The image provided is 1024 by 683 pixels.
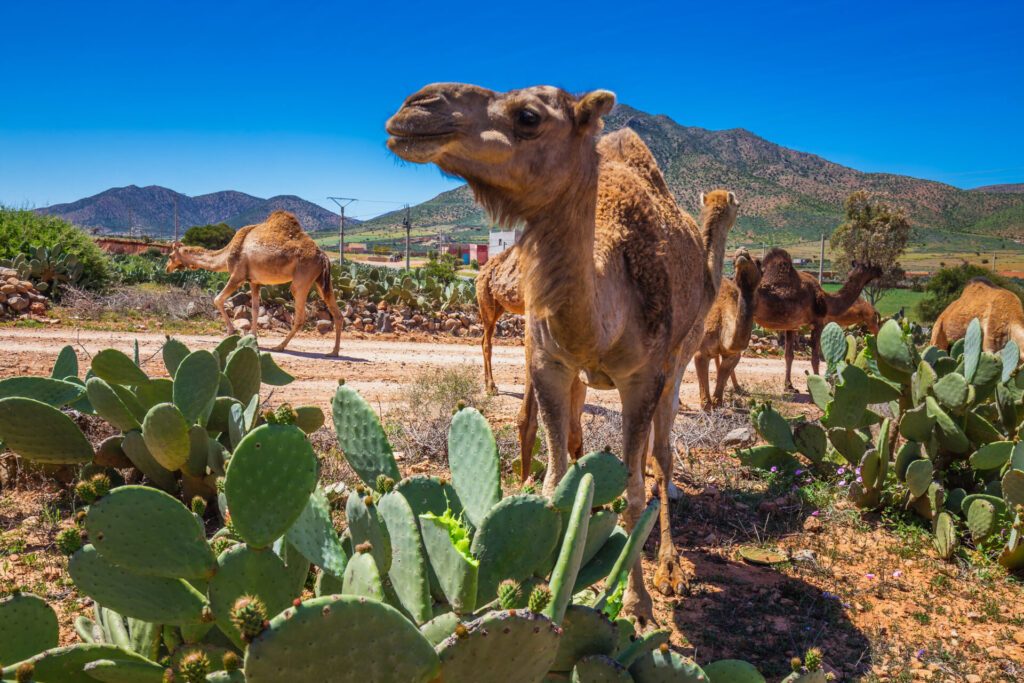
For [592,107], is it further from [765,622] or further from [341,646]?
[765,622]

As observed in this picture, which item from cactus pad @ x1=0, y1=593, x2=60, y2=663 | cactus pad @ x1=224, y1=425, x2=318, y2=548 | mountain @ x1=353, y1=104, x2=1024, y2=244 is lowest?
cactus pad @ x1=0, y1=593, x2=60, y2=663

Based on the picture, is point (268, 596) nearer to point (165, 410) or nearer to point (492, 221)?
point (492, 221)

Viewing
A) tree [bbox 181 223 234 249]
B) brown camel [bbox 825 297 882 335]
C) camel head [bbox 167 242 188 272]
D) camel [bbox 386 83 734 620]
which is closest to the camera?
camel [bbox 386 83 734 620]

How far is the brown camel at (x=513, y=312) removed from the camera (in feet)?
16.1

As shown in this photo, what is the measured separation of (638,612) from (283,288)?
14.7 metres

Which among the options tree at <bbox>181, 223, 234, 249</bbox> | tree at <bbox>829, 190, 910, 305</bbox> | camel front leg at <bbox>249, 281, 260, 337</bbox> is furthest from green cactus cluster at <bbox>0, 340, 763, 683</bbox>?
tree at <bbox>181, 223, 234, 249</bbox>

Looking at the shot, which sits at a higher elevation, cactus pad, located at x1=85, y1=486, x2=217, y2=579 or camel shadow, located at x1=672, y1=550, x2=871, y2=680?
cactus pad, located at x1=85, y1=486, x2=217, y2=579

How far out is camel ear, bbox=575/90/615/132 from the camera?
300 cm

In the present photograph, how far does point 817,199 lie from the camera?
10212 centimetres

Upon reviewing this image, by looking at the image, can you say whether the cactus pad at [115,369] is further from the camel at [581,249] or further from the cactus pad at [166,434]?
the camel at [581,249]

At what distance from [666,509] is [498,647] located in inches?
122

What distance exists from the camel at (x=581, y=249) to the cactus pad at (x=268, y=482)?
1128 mm

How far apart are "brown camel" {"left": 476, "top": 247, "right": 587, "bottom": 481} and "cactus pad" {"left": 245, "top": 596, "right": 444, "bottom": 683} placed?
A: 320cm

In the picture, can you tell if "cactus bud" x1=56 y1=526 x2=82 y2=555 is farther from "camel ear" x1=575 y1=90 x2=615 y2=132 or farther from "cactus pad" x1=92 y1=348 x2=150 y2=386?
"cactus pad" x1=92 y1=348 x2=150 y2=386
